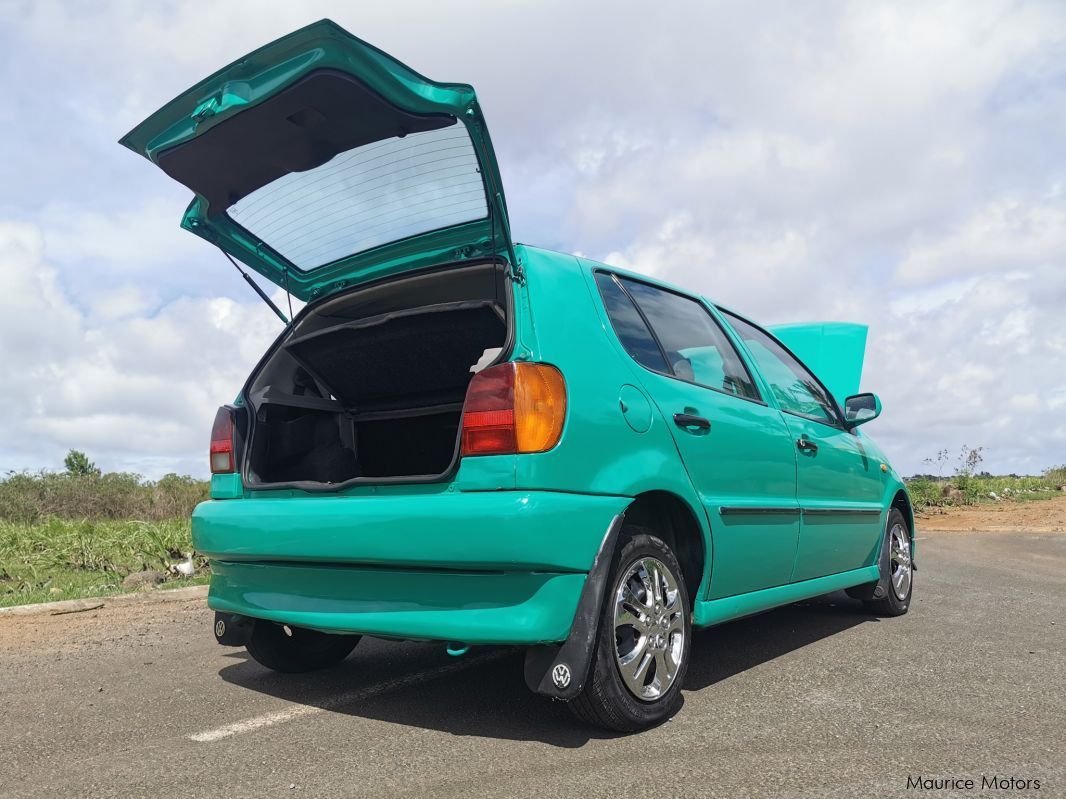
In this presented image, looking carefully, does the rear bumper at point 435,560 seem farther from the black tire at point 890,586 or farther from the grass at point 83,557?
the grass at point 83,557

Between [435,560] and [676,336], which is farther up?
[676,336]

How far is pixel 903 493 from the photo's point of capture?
596 centimetres

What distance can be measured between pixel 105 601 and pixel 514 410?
505cm

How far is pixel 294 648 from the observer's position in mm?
4129

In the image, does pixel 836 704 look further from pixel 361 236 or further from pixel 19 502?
pixel 19 502

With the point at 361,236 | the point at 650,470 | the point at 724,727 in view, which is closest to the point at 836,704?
the point at 724,727

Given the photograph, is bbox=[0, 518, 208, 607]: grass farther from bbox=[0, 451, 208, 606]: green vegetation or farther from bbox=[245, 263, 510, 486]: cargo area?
bbox=[245, 263, 510, 486]: cargo area

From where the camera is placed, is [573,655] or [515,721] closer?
[573,655]

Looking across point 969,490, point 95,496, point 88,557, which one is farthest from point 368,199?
point 95,496

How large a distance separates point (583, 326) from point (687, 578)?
3.79ft

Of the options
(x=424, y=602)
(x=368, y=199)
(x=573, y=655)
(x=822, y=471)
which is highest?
(x=368, y=199)

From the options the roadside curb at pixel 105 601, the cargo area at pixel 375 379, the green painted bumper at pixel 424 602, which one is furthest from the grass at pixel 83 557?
the green painted bumper at pixel 424 602

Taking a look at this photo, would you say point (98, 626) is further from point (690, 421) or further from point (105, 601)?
point (690, 421)

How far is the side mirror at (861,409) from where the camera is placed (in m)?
5.29
